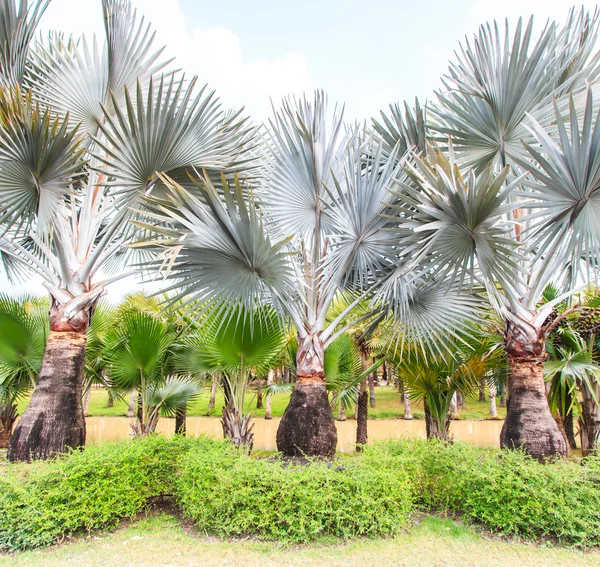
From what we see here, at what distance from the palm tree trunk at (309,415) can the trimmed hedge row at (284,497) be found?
0.95 meters

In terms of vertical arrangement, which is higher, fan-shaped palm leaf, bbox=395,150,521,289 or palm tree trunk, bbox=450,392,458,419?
fan-shaped palm leaf, bbox=395,150,521,289

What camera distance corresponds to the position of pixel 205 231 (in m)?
4.60

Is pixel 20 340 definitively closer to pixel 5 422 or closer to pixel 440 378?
pixel 5 422

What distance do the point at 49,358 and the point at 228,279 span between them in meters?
2.41

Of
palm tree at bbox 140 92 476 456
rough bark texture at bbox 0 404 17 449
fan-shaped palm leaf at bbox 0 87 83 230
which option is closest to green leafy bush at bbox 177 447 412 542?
palm tree at bbox 140 92 476 456

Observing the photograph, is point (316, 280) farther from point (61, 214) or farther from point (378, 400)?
point (378, 400)

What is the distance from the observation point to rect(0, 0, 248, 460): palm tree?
4.64 m

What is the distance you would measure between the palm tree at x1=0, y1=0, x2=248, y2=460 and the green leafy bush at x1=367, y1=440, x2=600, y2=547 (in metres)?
3.85

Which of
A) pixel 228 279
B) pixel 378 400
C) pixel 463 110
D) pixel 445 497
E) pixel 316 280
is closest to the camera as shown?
pixel 445 497

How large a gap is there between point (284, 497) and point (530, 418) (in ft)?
9.77

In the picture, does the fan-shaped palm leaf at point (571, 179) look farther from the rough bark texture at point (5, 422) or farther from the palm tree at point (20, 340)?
the rough bark texture at point (5, 422)

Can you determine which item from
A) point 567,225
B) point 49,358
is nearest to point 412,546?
point 567,225

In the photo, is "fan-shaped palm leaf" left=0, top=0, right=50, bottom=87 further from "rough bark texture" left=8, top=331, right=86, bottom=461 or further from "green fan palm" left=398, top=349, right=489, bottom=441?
"green fan palm" left=398, top=349, right=489, bottom=441

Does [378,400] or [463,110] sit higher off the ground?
[463,110]
